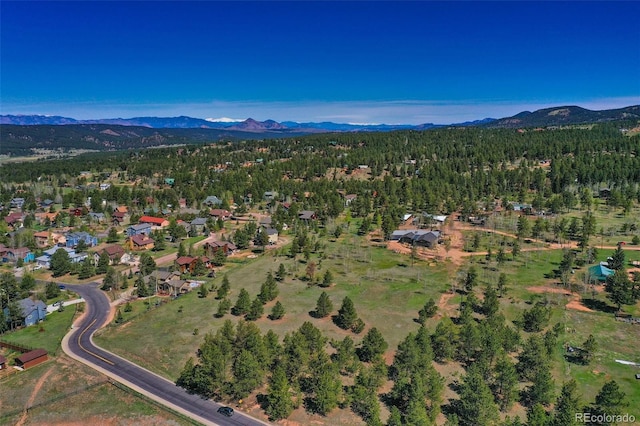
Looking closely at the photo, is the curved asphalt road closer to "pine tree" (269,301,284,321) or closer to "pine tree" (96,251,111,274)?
"pine tree" (269,301,284,321)

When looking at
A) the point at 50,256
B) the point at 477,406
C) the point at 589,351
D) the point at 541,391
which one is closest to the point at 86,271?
the point at 50,256

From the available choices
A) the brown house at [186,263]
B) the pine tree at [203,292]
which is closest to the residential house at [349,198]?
the brown house at [186,263]

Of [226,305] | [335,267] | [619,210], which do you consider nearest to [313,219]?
[335,267]

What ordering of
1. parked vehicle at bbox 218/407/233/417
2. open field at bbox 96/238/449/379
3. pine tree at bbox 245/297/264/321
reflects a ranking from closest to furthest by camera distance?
parked vehicle at bbox 218/407/233/417 → open field at bbox 96/238/449/379 → pine tree at bbox 245/297/264/321

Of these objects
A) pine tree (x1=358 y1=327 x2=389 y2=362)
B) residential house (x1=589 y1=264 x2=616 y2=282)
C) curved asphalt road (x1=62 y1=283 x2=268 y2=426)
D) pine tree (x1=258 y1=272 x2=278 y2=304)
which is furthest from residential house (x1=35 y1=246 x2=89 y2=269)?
residential house (x1=589 y1=264 x2=616 y2=282)

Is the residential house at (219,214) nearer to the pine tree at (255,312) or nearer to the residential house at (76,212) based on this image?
the residential house at (76,212)

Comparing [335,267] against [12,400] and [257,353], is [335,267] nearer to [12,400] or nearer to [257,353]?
[257,353]
